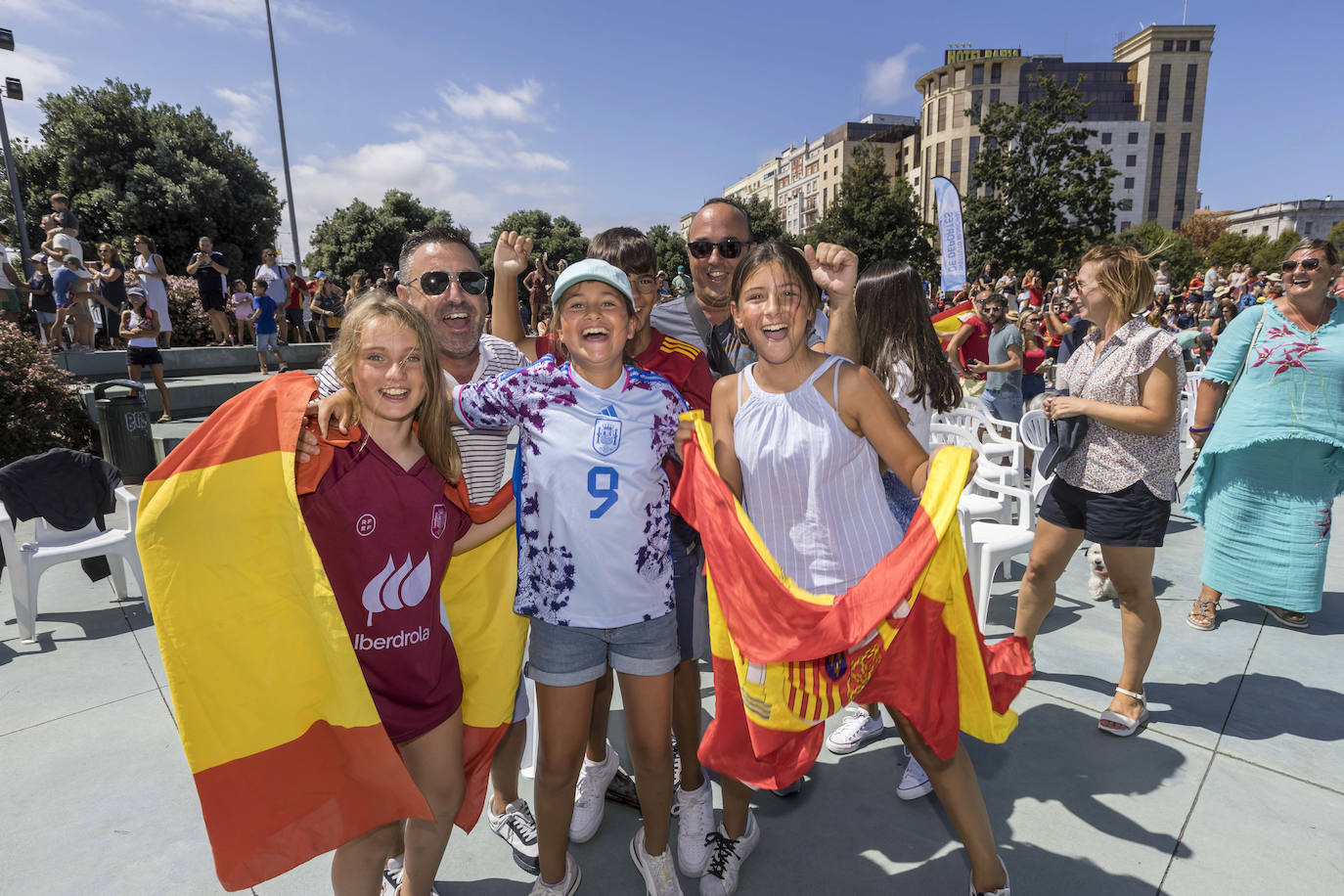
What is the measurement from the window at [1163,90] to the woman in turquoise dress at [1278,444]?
322 ft

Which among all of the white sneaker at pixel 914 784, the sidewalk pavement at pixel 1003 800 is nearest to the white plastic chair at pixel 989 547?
the sidewalk pavement at pixel 1003 800

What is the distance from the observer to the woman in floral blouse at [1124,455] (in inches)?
112

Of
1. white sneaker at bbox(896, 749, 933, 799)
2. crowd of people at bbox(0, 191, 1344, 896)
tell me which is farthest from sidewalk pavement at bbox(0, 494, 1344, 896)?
crowd of people at bbox(0, 191, 1344, 896)

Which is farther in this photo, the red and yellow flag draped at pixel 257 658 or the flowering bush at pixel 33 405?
the flowering bush at pixel 33 405

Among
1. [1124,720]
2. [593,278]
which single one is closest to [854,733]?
[1124,720]

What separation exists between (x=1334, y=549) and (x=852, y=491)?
18.2ft

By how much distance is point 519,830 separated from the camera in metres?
2.46

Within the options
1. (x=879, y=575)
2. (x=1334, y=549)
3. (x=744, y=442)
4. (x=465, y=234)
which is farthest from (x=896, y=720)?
(x=1334, y=549)

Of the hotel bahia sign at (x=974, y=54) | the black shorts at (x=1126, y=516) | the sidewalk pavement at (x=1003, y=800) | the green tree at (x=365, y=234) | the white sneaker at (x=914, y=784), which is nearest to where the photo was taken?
the sidewalk pavement at (x=1003, y=800)

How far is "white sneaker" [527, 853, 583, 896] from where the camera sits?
215 cm

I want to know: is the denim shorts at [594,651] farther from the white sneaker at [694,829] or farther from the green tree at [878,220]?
the green tree at [878,220]

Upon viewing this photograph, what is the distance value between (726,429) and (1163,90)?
10231cm

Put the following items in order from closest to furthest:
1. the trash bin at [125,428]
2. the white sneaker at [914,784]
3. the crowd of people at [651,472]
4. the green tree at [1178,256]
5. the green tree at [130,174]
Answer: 1. the crowd of people at [651,472]
2. the white sneaker at [914,784]
3. the trash bin at [125,428]
4. the green tree at [130,174]
5. the green tree at [1178,256]

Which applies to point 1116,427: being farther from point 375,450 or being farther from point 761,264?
point 375,450
